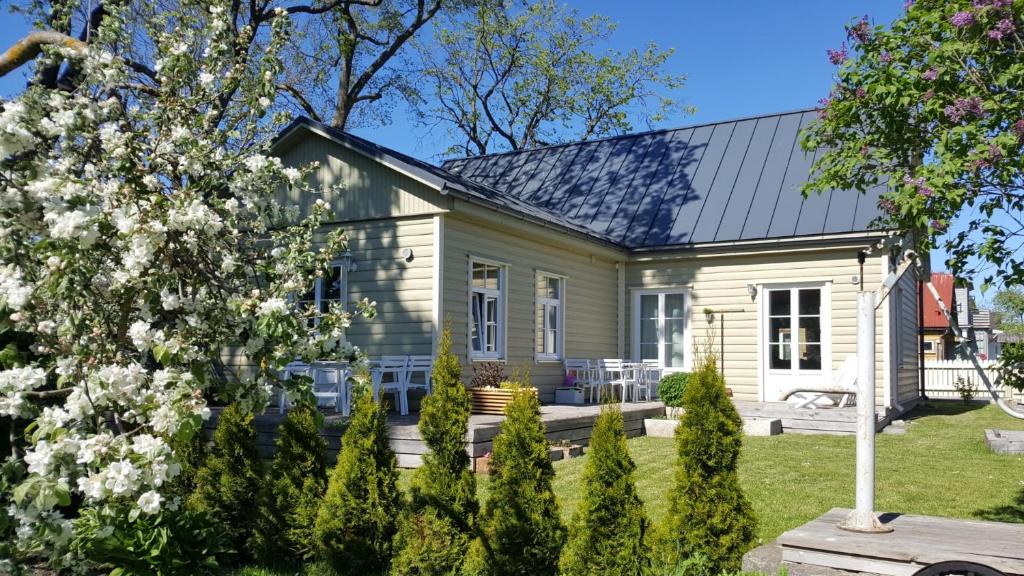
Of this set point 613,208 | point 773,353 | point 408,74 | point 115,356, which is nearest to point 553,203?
point 613,208

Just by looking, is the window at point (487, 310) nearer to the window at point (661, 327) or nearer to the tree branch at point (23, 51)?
the window at point (661, 327)

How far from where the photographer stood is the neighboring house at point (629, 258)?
11711mm

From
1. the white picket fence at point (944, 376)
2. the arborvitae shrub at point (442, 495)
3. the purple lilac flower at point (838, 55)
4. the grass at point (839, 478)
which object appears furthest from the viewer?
the white picket fence at point (944, 376)

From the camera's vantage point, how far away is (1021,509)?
268 inches

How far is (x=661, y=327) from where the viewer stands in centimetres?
1584

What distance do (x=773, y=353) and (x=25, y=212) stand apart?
44.1 ft

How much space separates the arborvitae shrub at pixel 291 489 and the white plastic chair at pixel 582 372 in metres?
8.63

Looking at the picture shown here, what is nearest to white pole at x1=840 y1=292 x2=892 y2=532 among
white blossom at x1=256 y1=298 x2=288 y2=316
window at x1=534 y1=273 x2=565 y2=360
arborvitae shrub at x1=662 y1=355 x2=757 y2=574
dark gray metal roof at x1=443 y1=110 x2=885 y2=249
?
arborvitae shrub at x1=662 y1=355 x2=757 y2=574

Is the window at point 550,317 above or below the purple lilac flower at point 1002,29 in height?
below

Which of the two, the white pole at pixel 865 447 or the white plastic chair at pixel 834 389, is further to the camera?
the white plastic chair at pixel 834 389

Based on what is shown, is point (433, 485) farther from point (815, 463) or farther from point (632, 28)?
point (632, 28)

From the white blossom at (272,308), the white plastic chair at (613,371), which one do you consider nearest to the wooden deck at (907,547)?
the white blossom at (272,308)

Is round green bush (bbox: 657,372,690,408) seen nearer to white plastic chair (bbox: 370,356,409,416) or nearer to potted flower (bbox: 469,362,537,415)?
potted flower (bbox: 469,362,537,415)

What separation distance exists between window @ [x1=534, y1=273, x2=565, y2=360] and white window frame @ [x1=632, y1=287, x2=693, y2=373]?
8.09 ft
